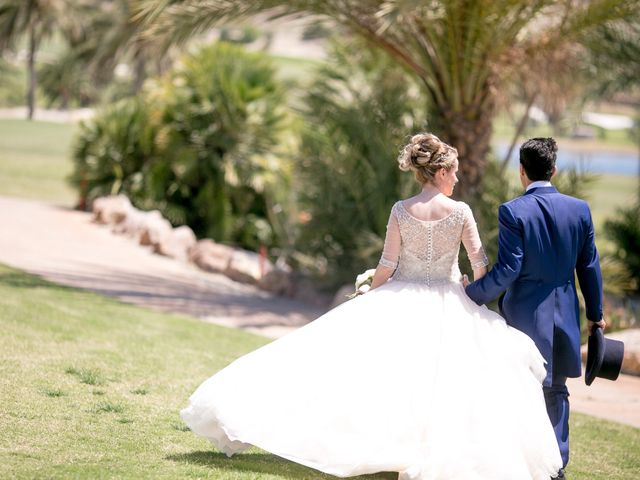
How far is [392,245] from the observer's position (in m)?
5.41

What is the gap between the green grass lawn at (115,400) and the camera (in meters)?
5.20

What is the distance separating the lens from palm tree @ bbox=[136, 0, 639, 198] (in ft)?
38.2

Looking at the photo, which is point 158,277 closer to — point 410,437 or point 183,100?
point 183,100

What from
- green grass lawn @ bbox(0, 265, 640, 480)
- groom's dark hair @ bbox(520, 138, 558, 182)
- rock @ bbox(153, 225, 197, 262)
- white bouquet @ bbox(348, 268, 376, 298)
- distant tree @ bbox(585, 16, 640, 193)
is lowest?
rock @ bbox(153, 225, 197, 262)

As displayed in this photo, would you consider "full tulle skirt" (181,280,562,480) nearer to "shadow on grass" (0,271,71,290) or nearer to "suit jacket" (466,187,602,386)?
"suit jacket" (466,187,602,386)

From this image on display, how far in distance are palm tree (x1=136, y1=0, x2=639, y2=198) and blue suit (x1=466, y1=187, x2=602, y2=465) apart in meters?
6.38

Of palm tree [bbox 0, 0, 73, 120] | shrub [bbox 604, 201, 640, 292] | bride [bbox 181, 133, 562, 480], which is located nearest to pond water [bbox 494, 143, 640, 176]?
palm tree [bbox 0, 0, 73, 120]

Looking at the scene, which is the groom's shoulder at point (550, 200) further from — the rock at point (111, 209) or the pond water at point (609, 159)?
the pond water at point (609, 159)

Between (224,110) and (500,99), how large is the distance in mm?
6650

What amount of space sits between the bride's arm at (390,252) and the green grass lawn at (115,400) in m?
1.05

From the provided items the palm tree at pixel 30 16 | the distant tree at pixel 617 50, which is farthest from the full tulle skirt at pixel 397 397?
the palm tree at pixel 30 16

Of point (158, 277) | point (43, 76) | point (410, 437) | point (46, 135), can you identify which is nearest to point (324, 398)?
point (410, 437)

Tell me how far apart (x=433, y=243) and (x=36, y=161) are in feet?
82.4

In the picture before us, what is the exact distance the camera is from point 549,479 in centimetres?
501
